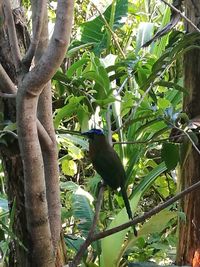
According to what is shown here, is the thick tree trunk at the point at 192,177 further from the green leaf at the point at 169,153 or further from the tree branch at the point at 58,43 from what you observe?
the tree branch at the point at 58,43

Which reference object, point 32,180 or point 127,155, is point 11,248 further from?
point 127,155

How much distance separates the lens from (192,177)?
1548mm

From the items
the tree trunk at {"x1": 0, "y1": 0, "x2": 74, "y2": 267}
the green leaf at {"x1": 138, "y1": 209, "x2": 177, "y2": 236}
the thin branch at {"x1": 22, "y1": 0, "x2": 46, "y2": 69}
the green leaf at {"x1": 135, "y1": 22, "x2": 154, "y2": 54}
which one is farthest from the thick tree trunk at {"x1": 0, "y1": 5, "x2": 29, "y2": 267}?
the green leaf at {"x1": 135, "y1": 22, "x2": 154, "y2": 54}

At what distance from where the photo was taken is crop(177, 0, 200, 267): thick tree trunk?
154cm

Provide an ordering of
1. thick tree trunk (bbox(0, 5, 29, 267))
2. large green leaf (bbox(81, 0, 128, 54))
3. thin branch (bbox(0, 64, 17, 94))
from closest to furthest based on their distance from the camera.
Answer: thin branch (bbox(0, 64, 17, 94))
thick tree trunk (bbox(0, 5, 29, 267))
large green leaf (bbox(81, 0, 128, 54))

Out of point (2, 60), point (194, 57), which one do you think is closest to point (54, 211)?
point (2, 60)

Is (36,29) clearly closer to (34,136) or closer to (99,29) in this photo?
(34,136)

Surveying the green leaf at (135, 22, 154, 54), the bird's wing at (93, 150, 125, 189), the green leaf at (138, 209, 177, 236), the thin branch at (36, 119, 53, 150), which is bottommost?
the green leaf at (138, 209, 177, 236)

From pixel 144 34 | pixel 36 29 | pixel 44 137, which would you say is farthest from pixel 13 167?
pixel 144 34

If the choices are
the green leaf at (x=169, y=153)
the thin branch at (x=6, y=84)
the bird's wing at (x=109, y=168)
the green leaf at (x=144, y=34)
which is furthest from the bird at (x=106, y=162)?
the green leaf at (x=144, y=34)

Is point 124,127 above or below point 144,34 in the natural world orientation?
below

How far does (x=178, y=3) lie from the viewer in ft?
5.16

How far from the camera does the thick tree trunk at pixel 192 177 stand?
1538 millimetres

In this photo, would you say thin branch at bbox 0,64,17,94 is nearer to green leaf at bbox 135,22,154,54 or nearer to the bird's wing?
the bird's wing
